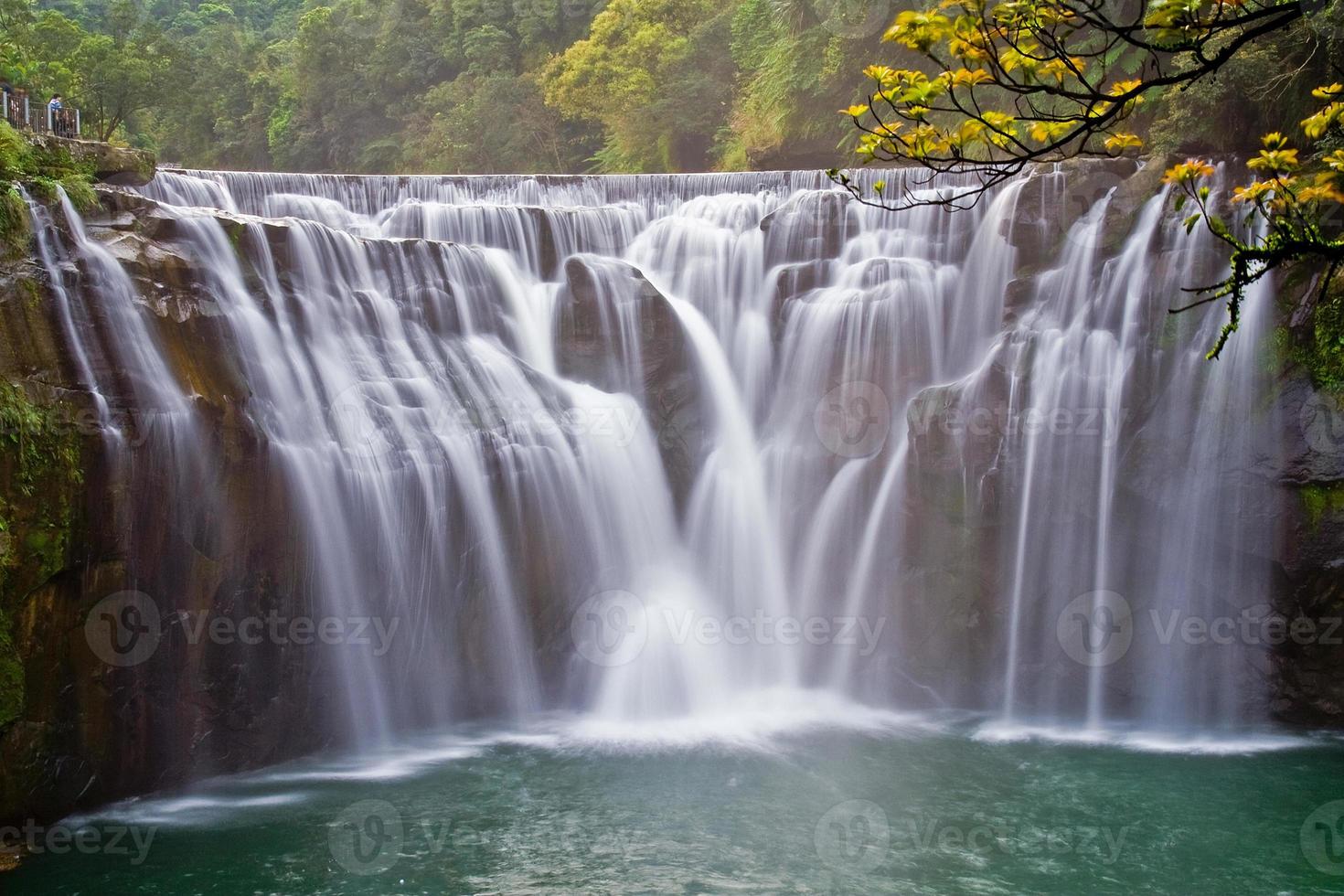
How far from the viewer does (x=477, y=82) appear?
36844 millimetres

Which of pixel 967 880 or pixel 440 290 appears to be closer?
pixel 967 880

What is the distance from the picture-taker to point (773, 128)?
2583cm

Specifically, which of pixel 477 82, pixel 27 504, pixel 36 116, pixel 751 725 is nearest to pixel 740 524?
pixel 751 725

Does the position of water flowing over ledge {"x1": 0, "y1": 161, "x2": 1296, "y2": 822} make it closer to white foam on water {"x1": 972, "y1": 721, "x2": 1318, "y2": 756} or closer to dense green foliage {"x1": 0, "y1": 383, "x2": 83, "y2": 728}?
white foam on water {"x1": 972, "y1": 721, "x2": 1318, "y2": 756}

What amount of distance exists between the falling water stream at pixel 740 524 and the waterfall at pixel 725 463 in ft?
0.13

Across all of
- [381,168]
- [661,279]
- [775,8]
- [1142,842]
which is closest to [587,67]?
[775,8]

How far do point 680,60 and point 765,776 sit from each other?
2398 centimetres

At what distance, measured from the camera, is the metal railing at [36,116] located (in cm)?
1853

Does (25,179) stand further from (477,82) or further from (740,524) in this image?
(477,82)

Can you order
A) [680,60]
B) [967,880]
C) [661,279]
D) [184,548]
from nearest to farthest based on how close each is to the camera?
1. [967,880]
2. [184,548]
3. [661,279]
4. [680,60]

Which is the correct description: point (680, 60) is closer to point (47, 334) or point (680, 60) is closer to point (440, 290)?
point (440, 290)

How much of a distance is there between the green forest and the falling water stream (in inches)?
432

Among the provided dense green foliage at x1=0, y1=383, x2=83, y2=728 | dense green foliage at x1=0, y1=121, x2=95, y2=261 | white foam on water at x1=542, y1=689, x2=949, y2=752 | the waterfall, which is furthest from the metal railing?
white foam on water at x1=542, y1=689, x2=949, y2=752

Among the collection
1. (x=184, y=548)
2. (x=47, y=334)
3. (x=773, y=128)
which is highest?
(x=773, y=128)
